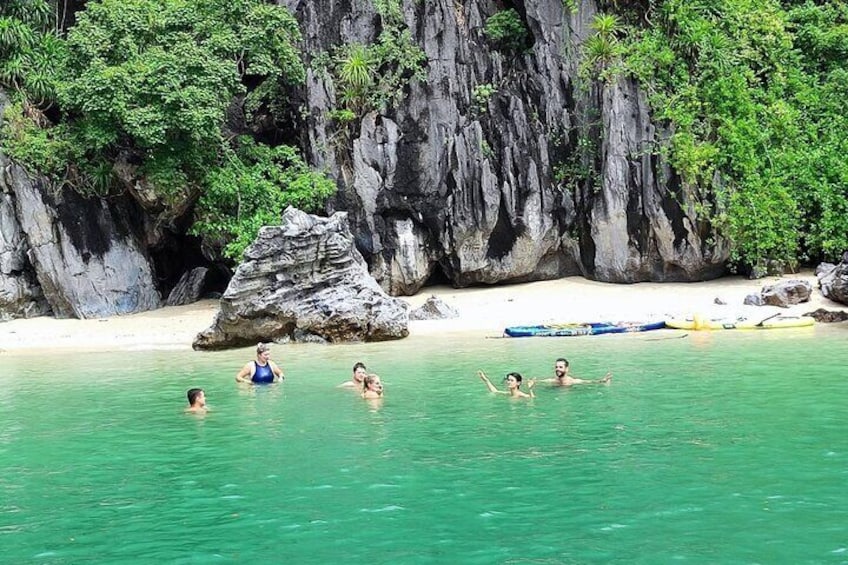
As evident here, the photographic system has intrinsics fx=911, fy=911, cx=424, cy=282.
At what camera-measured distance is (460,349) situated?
62.4 feet

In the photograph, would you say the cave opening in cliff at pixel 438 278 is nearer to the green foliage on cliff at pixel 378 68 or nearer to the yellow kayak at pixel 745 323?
the green foliage on cliff at pixel 378 68

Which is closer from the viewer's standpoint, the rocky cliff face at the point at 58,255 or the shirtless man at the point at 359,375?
the shirtless man at the point at 359,375

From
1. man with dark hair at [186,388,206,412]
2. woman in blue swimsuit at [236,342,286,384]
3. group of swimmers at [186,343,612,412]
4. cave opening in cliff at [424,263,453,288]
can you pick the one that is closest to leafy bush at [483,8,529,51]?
cave opening in cliff at [424,263,453,288]

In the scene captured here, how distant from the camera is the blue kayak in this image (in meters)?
20.8

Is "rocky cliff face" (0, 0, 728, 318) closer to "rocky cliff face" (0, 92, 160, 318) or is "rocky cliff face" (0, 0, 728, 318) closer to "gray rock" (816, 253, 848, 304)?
"rocky cliff face" (0, 92, 160, 318)

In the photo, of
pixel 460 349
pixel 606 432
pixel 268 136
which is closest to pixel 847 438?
pixel 606 432

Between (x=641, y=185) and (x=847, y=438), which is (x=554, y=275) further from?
(x=847, y=438)

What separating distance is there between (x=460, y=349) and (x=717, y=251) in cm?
1095

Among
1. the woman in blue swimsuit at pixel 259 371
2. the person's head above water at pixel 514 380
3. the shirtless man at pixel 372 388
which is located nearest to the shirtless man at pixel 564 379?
the person's head above water at pixel 514 380

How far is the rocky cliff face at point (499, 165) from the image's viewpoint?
27000 millimetres

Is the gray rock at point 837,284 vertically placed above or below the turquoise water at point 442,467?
above

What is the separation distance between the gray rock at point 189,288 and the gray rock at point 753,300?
16.4m

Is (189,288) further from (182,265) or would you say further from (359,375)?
(359,375)

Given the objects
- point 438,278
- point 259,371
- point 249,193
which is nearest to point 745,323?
point 259,371
